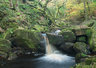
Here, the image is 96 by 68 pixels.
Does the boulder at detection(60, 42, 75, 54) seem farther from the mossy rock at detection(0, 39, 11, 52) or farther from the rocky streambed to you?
the mossy rock at detection(0, 39, 11, 52)

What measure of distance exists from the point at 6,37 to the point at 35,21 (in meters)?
9.02

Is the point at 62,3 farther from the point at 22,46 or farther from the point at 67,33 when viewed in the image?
the point at 22,46

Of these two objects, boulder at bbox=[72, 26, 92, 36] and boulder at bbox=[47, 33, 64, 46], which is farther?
boulder at bbox=[47, 33, 64, 46]

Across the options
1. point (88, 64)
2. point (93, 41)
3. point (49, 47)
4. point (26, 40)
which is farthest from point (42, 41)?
point (88, 64)

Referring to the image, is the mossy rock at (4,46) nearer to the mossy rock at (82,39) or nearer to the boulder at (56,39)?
the boulder at (56,39)

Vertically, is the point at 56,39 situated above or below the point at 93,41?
above

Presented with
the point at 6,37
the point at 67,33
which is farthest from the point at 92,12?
the point at 6,37

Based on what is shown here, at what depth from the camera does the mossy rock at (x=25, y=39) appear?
12.5m

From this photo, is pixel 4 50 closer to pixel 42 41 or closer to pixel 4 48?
pixel 4 48

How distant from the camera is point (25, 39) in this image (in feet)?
40.8

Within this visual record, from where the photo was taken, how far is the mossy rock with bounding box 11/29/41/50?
12.5 metres

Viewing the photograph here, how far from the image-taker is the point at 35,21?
20.8m

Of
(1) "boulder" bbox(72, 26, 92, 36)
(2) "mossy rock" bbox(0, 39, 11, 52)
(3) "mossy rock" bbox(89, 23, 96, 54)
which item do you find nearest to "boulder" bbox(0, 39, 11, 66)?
(2) "mossy rock" bbox(0, 39, 11, 52)

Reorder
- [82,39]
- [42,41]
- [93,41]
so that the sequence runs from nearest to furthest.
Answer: [93,41] < [82,39] < [42,41]
